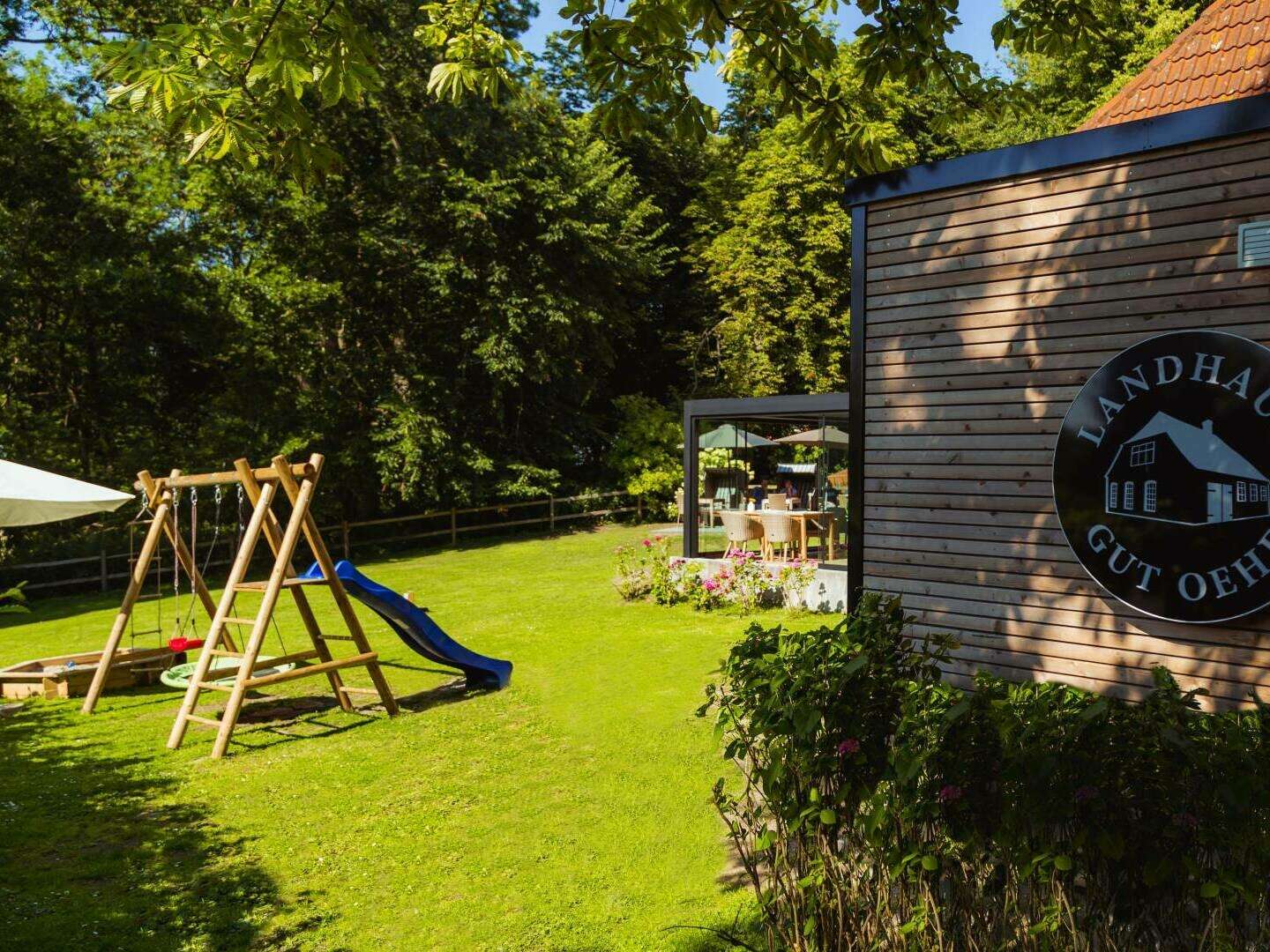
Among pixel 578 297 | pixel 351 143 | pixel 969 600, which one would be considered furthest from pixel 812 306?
pixel 969 600

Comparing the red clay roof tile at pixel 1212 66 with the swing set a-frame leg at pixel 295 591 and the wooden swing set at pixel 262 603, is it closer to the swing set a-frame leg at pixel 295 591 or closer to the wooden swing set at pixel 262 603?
the wooden swing set at pixel 262 603

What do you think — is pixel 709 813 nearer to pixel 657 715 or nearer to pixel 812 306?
pixel 657 715

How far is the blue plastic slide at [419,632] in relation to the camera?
27.1 ft

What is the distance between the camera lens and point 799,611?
12.7 metres

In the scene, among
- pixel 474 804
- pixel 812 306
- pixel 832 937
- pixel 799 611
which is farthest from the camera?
pixel 812 306

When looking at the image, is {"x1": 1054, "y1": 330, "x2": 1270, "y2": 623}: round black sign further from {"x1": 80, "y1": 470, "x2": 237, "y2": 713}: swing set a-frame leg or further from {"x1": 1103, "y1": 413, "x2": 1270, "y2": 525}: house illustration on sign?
{"x1": 80, "y1": 470, "x2": 237, "y2": 713}: swing set a-frame leg

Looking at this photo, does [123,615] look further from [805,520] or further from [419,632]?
[805,520]

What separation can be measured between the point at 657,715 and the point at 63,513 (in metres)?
4.98

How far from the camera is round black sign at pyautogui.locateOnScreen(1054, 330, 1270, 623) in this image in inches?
166

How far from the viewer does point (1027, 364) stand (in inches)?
193

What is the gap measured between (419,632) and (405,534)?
13.6 metres

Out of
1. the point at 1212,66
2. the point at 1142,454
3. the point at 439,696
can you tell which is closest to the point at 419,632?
the point at 439,696

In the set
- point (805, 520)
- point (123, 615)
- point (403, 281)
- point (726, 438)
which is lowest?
point (123, 615)

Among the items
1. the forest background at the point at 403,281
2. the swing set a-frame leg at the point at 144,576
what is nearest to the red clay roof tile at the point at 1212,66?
the forest background at the point at 403,281
